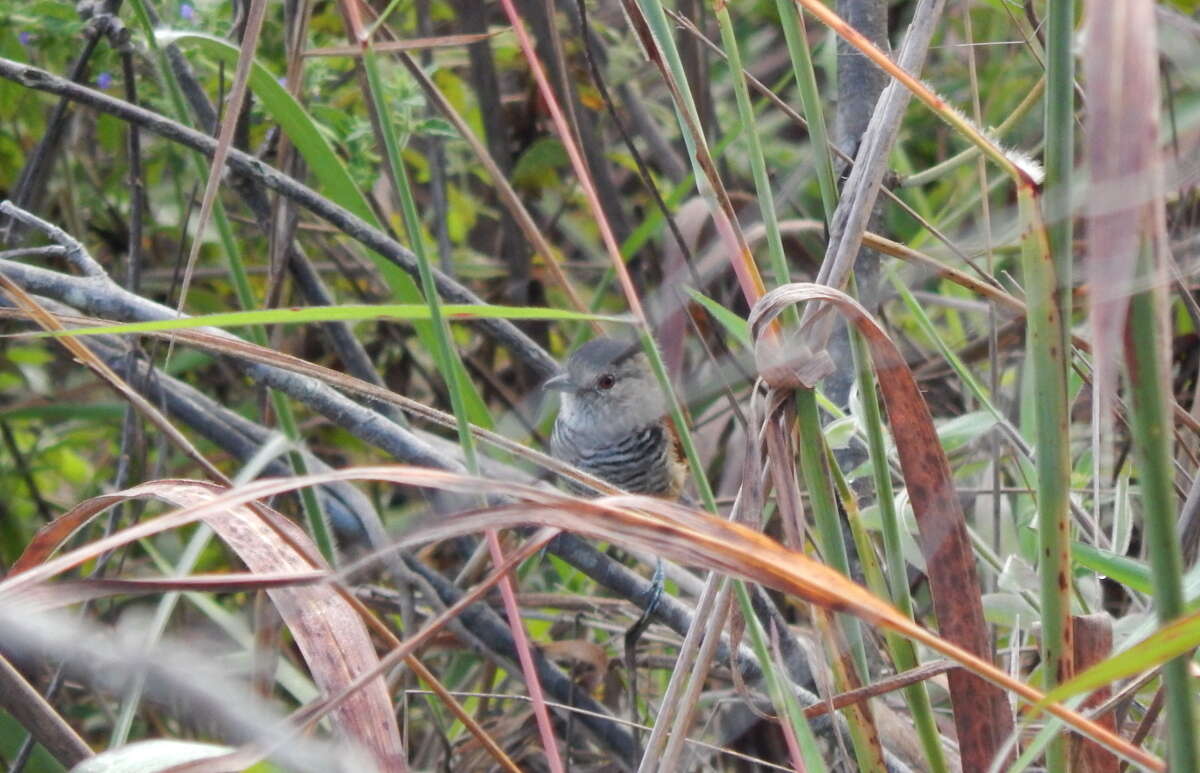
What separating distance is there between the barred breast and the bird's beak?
511 mm

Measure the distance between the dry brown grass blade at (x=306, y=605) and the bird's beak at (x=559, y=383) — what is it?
1.72m

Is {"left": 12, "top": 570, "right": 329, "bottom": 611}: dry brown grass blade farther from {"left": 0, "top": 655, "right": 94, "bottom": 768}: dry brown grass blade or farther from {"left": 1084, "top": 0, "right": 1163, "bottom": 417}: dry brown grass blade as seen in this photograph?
{"left": 1084, "top": 0, "right": 1163, "bottom": 417}: dry brown grass blade

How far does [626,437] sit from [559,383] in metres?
0.62

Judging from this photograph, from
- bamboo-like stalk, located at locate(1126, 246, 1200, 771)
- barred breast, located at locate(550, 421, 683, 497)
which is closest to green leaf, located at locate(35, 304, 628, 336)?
bamboo-like stalk, located at locate(1126, 246, 1200, 771)

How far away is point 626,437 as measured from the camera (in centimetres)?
394

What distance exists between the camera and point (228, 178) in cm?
271

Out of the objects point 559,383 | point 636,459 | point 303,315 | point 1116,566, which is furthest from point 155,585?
point 636,459

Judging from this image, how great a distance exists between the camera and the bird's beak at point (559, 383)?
3285mm

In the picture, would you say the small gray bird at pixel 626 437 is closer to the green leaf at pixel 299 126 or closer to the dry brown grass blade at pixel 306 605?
the green leaf at pixel 299 126

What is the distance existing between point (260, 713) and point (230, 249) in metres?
0.96

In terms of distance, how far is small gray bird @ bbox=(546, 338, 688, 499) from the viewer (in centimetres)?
387

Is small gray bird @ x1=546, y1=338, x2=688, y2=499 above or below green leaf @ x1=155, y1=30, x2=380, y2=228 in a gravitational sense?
below

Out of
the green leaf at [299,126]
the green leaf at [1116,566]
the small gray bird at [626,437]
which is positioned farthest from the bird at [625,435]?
the green leaf at [1116,566]

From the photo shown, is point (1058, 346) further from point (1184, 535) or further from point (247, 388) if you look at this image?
point (247, 388)
